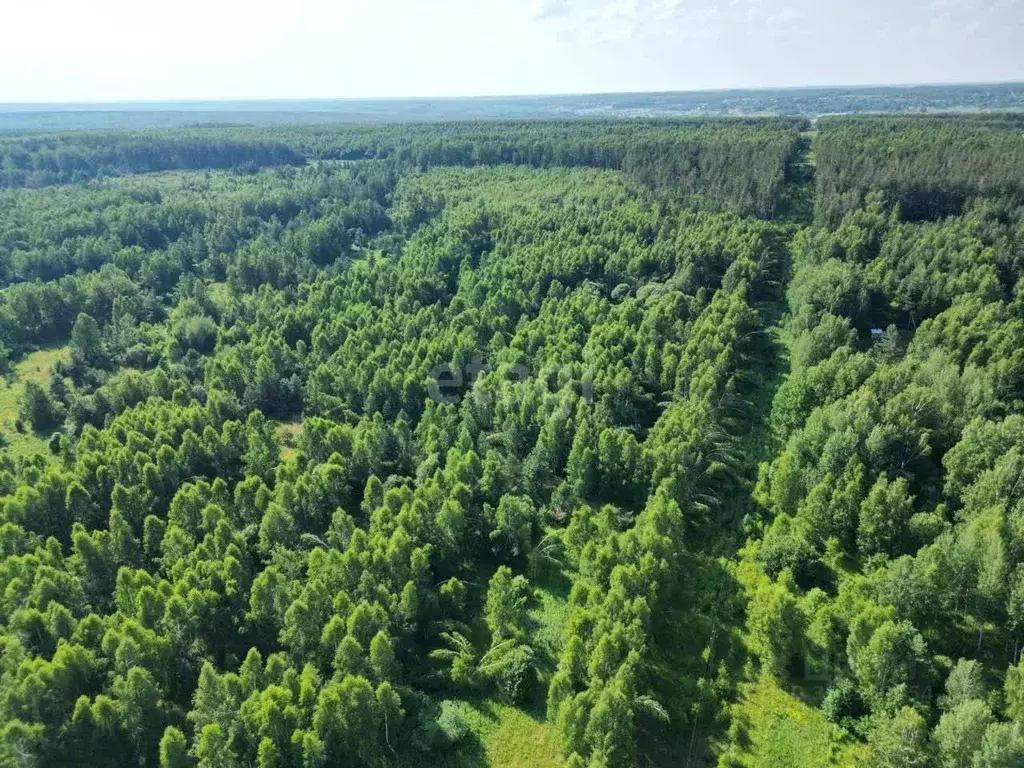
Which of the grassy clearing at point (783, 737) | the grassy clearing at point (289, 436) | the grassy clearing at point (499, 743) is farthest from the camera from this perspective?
the grassy clearing at point (289, 436)

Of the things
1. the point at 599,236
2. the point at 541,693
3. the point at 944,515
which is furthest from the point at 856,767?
the point at 599,236

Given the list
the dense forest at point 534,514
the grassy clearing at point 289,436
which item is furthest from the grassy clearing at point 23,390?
the grassy clearing at point 289,436

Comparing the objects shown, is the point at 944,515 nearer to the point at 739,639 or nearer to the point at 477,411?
the point at 739,639

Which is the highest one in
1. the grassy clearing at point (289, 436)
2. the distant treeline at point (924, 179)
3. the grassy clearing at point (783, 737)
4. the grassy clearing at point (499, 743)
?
the distant treeline at point (924, 179)

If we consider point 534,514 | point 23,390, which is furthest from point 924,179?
point 23,390

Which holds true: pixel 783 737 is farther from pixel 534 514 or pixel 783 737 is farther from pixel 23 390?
pixel 23 390

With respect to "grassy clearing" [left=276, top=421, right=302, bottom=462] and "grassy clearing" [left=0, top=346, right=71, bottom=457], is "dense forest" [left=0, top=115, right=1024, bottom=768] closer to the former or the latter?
"grassy clearing" [left=0, top=346, right=71, bottom=457]

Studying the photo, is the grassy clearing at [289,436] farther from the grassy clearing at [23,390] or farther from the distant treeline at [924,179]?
the distant treeline at [924,179]

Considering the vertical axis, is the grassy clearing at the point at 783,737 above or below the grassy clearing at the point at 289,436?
below
